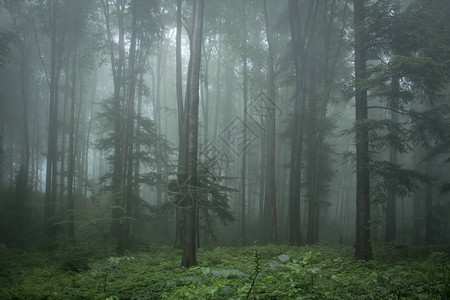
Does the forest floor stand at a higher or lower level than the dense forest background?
lower

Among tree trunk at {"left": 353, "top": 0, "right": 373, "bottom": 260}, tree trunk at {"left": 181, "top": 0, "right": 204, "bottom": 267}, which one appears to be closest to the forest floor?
tree trunk at {"left": 181, "top": 0, "right": 204, "bottom": 267}

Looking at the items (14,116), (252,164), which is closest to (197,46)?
(252,164)

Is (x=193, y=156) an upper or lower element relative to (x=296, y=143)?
lower

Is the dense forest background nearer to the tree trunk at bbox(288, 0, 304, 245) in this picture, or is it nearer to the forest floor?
the tree trunk at bbox(288, 0, 304, 245)

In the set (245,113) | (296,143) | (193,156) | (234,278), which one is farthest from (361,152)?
(245,113)

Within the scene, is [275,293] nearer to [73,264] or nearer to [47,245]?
[73,264]

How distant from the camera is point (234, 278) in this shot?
442cm

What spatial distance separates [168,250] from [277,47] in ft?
48.4

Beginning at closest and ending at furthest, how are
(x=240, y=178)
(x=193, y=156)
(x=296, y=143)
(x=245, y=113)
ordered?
(x=193, y=156) < (x=240, y=178) < (x=296, y=143) < (x=245, y=113)

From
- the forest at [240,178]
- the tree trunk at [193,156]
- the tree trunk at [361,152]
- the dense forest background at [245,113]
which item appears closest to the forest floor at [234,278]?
the forest at [240,178]

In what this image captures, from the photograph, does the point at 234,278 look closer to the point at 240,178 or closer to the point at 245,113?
the point at 240,178

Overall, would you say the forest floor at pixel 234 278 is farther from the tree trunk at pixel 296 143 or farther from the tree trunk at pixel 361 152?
the tree trunk at pixel 296 143

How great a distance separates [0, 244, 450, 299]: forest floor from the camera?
330cm

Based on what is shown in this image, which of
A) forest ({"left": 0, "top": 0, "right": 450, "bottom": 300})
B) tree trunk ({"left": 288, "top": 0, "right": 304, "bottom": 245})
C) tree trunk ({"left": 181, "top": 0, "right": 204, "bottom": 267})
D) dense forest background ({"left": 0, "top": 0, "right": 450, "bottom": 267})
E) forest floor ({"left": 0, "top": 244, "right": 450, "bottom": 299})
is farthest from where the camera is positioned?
tree trunk ({"left": 288, "top": 0, "right": 304, "bottom": 245})
